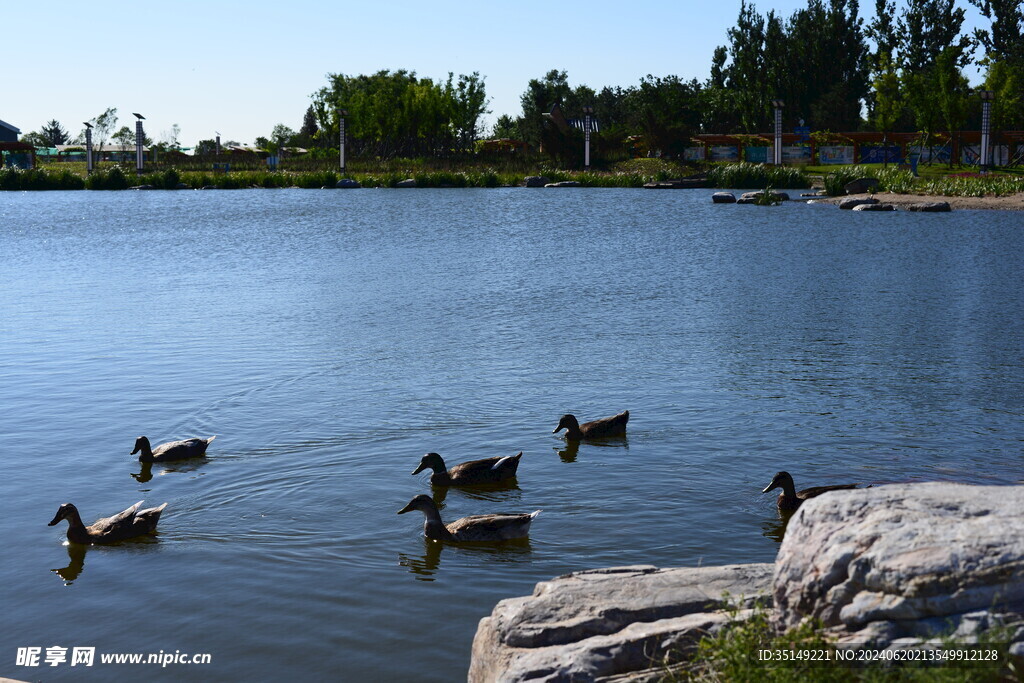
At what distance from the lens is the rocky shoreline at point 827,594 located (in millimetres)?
5617

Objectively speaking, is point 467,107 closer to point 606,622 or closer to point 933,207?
point 933,207

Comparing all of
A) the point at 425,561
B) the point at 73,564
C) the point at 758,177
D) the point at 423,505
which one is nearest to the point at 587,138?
the point at 758,177

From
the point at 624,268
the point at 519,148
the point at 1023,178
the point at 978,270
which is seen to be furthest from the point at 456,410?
the point at 519,148

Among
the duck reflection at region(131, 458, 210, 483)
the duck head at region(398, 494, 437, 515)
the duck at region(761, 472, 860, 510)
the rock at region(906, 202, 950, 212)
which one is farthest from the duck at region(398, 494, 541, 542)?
the rock at region(906, 202, 950, 212)

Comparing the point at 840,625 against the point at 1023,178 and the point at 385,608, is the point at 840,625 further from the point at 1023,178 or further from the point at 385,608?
the point at 1023,178

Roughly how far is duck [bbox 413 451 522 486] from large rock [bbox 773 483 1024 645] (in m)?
7.31

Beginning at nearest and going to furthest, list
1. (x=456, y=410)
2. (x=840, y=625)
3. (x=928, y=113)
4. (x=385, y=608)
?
(x=840, y=625)
(x=385, y=608)
(x=456, y=410)
(x=928, y=113)

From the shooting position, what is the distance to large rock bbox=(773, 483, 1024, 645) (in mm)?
5602

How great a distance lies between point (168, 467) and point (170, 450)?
0.25 meters

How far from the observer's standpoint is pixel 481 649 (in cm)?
749

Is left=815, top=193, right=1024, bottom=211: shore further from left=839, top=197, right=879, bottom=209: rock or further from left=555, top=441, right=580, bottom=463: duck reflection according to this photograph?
left=555, top=441, right=580, bottom=463: duck reflection

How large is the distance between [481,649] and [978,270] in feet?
105

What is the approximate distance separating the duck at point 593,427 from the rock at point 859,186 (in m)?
60.3

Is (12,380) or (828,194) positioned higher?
(828,194)
